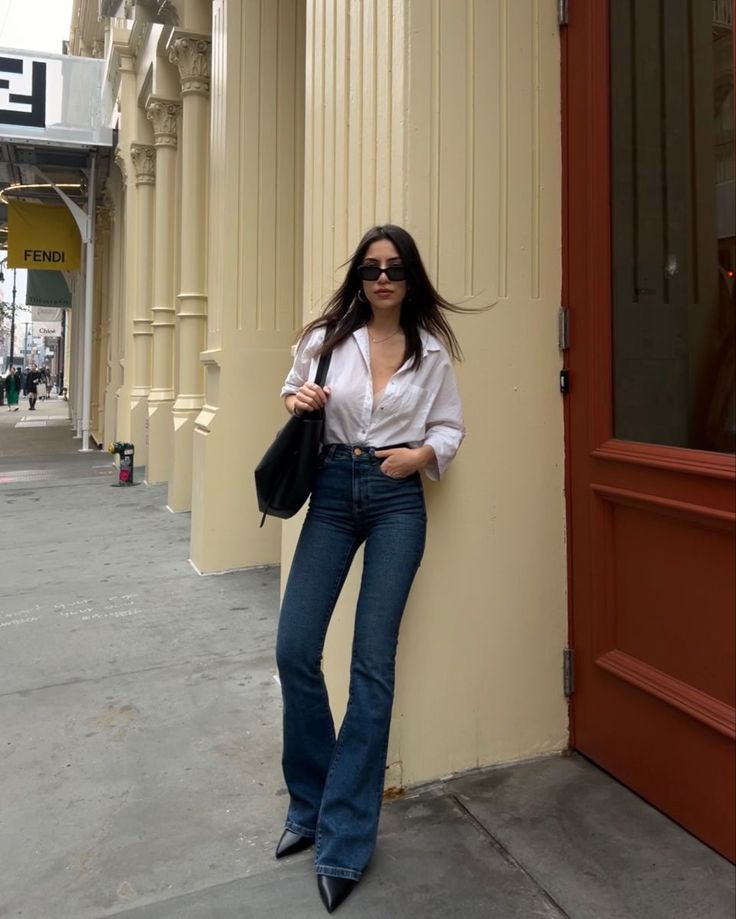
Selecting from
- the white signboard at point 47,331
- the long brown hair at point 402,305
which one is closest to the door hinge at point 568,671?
the long brown hair at point 402,305

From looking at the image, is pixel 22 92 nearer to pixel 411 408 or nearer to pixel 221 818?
pixel 411 408

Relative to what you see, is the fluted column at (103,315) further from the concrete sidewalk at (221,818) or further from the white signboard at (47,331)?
the white signboard at (47,331)

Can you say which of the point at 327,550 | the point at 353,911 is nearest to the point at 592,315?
the point at 327,550

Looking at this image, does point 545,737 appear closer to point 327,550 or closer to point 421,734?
point 421,734

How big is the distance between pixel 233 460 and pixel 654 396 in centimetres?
390

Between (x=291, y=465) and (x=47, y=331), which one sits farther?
(x=47, y=331)

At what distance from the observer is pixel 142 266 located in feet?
39.6

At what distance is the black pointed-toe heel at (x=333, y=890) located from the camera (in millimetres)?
2055

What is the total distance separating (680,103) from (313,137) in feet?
5.15

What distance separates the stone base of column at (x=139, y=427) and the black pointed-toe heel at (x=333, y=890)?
1006cm

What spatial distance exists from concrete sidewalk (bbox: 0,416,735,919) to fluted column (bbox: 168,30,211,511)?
390 centimetres

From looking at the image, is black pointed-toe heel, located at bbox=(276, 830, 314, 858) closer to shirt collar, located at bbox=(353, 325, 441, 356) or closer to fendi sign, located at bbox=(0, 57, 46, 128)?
shirt collar, located at bbox=(353, 325, 441, 356)

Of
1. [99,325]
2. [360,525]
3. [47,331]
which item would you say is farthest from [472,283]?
[47,331]

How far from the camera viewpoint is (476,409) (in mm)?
2754
